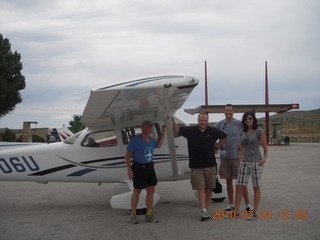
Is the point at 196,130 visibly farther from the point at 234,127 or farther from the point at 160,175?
the point at 160,175

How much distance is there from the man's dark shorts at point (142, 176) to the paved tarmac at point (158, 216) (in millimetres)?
610

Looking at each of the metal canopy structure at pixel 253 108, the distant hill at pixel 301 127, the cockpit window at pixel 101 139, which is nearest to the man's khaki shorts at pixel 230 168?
the cockpit window at pixel 101 139

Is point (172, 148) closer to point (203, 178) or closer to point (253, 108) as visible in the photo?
point (203, 178)

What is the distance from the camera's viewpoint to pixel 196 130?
5.67m

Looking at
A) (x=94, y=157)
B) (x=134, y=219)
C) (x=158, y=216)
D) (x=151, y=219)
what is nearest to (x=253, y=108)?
(x=94, y=157)

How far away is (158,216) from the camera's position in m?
6.02

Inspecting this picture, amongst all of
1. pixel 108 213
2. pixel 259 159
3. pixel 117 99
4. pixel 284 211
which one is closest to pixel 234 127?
pixel 259 159

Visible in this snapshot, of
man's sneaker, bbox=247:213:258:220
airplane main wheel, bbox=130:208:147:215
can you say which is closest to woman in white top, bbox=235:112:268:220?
man's sneaker, bbox=247:213:258:220

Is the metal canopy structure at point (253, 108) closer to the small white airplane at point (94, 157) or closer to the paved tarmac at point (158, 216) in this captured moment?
the paved tarmac at point (158, 216)

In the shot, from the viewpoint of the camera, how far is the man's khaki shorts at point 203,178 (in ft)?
18.2

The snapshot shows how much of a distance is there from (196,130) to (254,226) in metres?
1.65

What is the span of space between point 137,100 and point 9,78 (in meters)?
30.0

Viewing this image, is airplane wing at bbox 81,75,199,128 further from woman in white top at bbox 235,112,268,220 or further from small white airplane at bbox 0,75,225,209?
woman in white top at bbox 235,112,268,220

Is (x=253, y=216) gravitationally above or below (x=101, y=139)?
below
